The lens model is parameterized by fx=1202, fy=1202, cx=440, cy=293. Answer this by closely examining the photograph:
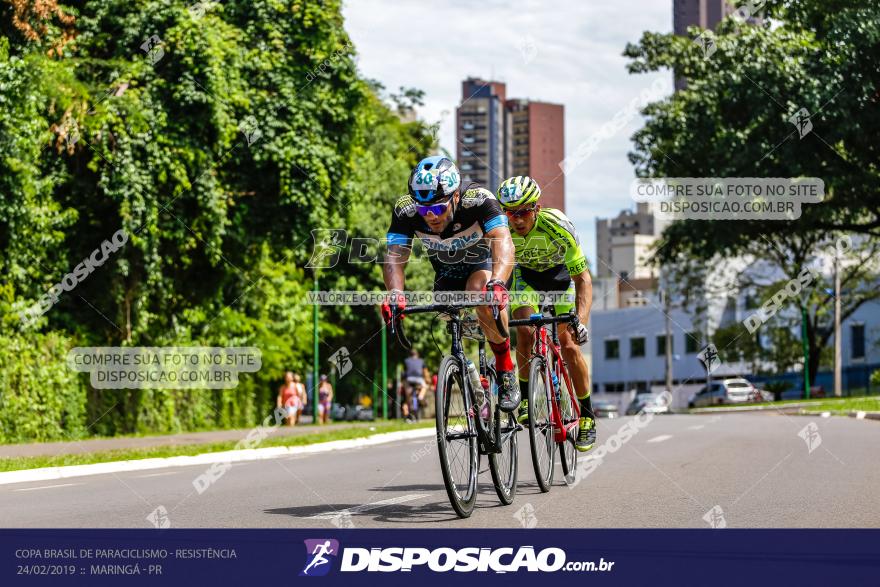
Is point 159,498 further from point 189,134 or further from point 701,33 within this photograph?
point 701,33

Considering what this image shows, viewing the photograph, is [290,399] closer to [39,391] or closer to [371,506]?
[39,391]

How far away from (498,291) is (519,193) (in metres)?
1.67

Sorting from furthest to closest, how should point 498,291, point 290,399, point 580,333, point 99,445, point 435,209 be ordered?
point 290,399 < point 99,445 < point 580,333 < point 435,209 < point 498,291

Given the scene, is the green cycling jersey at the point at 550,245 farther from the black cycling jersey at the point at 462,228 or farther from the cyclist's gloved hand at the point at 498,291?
the cyclist's gloved hand at the point at 498,291

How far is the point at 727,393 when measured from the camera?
58406 millimetres

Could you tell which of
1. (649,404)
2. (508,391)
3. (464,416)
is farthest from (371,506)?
(649,404)

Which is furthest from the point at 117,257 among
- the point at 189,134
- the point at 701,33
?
the point at 701,33

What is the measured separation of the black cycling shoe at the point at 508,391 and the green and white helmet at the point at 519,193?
4.60ft

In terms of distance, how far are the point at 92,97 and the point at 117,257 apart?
3220mm

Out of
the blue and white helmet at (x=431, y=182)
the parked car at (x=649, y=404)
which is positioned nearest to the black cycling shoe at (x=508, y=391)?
the blue and white helmet at (x=431, y=182)

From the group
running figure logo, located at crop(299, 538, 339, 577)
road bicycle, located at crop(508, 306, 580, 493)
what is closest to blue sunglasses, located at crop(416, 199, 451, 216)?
road bicycle, located at crop(508, 306, 580, 493)

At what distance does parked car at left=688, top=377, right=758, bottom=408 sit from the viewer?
191 ft

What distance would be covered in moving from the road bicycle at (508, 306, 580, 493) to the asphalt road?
0.82 ft

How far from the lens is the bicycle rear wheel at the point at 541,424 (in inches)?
336
